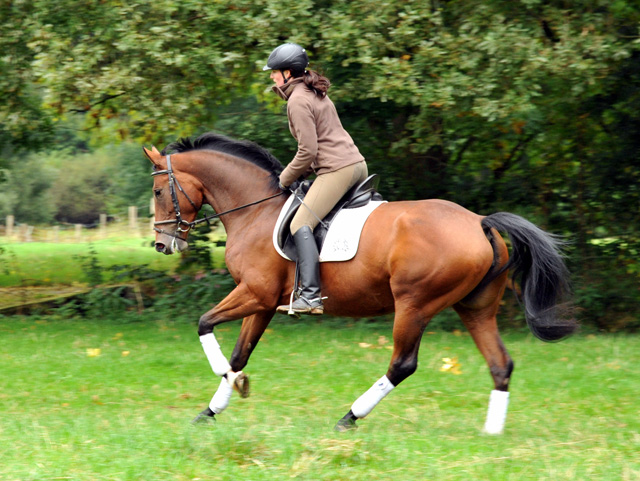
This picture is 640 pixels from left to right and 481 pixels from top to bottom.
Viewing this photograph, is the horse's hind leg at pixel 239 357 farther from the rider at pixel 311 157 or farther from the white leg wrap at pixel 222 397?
the rider at pixel 311 157

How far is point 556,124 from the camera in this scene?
12.7m

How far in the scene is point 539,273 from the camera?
255 inches

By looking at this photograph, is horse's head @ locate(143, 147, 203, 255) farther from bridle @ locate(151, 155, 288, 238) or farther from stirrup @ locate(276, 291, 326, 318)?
stirrup @ locate(276, 291, 326, 318)

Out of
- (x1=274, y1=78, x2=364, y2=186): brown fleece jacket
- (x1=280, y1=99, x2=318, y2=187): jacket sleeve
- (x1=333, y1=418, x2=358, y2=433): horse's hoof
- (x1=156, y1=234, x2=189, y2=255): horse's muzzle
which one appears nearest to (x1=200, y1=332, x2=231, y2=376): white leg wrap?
(x1=156, y1=234, x2=189, y2=255): horse's muzzle

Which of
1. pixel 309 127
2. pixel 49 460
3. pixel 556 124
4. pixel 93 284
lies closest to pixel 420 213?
pixel 309 127

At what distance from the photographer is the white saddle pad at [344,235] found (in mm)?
6438

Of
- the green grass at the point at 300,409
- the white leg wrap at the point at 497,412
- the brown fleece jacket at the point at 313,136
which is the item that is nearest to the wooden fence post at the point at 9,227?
the green grass at the point at 300,409

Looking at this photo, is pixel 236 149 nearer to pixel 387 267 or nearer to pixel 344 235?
pixel 344 235

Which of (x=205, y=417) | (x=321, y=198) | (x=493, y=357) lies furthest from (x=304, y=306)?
(x=493, y=357)

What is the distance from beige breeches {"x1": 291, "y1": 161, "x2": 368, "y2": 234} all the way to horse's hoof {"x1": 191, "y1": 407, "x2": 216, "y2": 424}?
Result: 174 cm

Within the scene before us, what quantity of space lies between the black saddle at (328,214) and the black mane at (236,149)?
0.55 metres

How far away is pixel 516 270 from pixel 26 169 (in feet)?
111

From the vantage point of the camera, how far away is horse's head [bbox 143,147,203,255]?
698cm

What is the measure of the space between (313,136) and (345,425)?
238 cm
